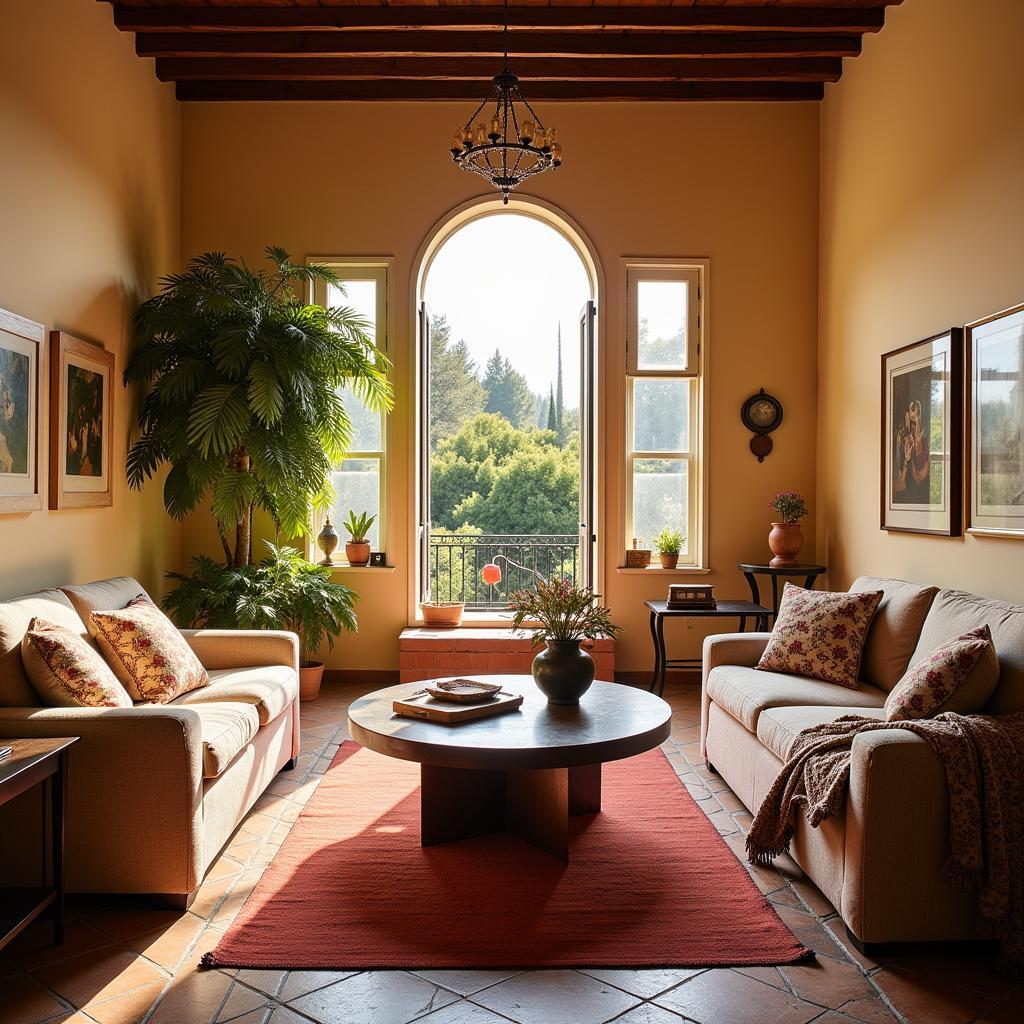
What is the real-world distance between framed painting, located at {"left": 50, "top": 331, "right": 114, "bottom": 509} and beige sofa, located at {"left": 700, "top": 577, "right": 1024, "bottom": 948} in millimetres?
3093

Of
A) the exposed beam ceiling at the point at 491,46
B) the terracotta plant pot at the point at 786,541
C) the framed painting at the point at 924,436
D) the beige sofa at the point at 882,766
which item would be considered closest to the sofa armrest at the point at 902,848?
the beige sofa at the point at 882,766

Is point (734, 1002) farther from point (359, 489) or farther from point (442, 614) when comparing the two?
point (359, 489)

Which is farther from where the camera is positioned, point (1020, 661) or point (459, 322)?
point (459, 322)

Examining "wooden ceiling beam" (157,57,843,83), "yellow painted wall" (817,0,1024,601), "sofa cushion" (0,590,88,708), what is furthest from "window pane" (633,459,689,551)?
"sofa cushion" (0,590,88,708)

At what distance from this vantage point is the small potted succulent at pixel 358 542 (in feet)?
18.8

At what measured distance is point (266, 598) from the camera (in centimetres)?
483

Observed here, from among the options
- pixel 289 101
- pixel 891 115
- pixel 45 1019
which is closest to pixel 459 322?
pixel 289 101

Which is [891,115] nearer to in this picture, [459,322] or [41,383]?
[41,383]

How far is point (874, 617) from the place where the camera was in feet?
12.3

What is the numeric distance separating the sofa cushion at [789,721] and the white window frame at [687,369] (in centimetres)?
259

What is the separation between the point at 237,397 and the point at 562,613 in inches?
89.3

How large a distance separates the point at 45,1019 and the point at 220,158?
5151 mm

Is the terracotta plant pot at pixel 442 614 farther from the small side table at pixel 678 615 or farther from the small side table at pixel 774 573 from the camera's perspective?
the small side table at pixel 774 573

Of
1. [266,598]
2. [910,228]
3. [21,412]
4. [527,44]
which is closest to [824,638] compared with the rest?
[910,228]
